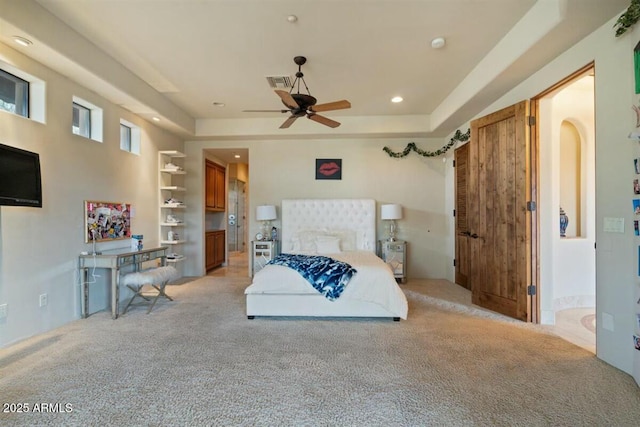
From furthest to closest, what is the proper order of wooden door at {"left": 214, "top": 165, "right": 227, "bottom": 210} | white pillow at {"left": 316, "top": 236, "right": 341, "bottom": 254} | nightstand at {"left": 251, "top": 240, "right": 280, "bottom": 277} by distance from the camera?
wooden door at {"left": 214, "top": 165, "right": 227, "bottom": 210} → nightstand at {"left": 251, "top": 240, "right": 280, "bottom": 277} → white pillow at {"left": 316, "top": 236, "right": 341, "bottom": 254}

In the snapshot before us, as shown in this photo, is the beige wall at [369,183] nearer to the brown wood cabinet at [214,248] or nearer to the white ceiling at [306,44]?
the brown wood cabinet at [214,248]

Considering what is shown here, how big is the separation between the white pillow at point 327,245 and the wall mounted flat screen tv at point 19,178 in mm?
3571

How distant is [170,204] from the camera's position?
5.41 m

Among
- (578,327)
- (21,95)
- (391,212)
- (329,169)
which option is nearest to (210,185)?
(329,169)

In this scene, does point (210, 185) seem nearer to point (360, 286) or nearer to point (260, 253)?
point (260, 253)

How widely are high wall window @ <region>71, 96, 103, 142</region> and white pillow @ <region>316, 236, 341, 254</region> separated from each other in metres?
3.48

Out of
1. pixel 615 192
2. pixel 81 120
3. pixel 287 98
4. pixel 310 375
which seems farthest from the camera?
pixel 81 120

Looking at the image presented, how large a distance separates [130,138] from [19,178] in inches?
88.0

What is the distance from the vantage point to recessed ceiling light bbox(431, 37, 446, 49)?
3182 millimetres

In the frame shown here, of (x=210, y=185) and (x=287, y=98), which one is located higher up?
(x=287, y=98)

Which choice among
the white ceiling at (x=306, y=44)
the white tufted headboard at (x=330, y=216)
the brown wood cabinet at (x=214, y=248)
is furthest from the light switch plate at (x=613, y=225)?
the brown wood cabinet at (x=214, y=248)

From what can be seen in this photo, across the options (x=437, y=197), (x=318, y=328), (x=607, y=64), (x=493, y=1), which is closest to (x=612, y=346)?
(x=607, y=64)

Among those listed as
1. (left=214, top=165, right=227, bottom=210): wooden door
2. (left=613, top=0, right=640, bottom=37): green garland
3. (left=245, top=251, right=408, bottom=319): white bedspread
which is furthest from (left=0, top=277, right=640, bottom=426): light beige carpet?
(left=214, top=165, right=227, bottom=210): wooden door

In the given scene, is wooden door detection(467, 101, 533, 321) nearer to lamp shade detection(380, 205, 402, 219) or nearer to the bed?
the bed
